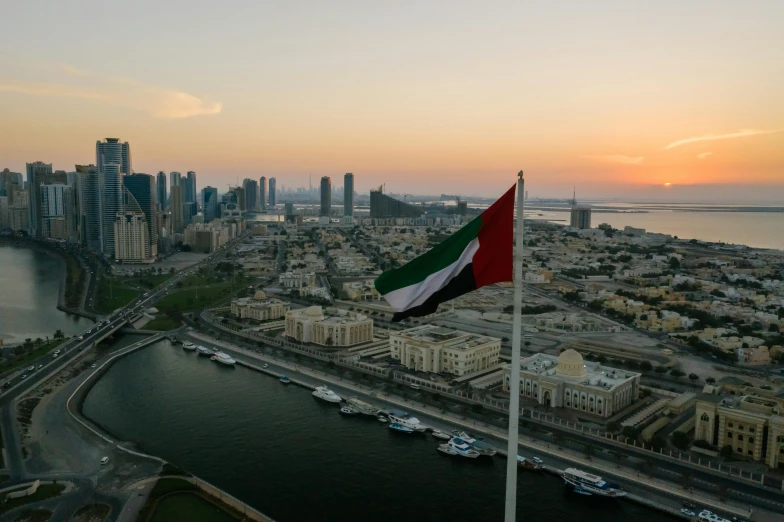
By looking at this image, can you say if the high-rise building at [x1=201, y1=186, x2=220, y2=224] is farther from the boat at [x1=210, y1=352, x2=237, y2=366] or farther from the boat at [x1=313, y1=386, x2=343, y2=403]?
the boat at [x1=313, y1=386, x2=343, y2=403]

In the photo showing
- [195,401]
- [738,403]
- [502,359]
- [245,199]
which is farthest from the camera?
[245,199]

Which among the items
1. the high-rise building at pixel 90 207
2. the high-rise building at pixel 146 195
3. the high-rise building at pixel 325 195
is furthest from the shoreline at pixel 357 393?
the high-rise building at pixel 325 195

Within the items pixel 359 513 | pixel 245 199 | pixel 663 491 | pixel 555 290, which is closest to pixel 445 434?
pixel 359 513

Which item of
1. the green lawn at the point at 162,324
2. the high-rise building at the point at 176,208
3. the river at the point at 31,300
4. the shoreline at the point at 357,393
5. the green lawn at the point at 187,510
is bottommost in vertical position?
the river at the point at 31,300

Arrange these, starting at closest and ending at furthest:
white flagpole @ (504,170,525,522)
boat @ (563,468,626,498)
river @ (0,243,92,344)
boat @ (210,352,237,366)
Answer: white flagpole @ (504,170,525,522)
boat @ (563,468,626,498)
boat @ (210,352,237,366)
river @ (0,243,92,344)

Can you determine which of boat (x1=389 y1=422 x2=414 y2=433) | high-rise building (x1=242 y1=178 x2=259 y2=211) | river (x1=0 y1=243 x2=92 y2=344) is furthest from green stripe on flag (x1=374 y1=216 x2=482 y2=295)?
high-rise building (x1=242 y1=178 x2=259 y2=211)

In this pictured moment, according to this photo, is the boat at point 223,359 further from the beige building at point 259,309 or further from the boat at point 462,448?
the boat at point 462,448

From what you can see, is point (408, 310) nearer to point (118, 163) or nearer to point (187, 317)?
point (187, 317)
